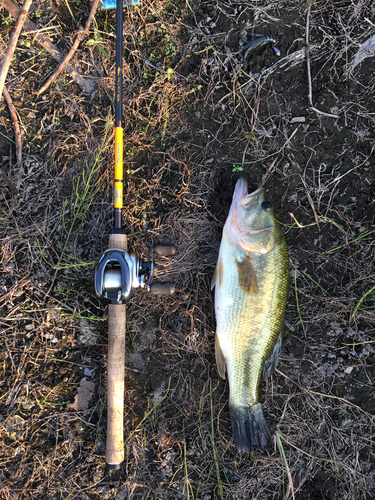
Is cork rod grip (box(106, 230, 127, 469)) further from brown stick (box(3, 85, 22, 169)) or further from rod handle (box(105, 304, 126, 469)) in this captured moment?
brown stick (box(3, 85, 22, 169))

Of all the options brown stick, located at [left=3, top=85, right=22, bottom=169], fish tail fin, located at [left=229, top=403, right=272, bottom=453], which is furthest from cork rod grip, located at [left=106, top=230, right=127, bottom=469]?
brown stick, located at [left=3, top=85, right=22, bottom=169]

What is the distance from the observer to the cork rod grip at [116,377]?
7.85 feet

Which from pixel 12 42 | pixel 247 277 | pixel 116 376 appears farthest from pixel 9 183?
pixel 247 277

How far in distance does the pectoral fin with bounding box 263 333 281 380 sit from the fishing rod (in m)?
1.03

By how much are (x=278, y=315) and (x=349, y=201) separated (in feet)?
4.20

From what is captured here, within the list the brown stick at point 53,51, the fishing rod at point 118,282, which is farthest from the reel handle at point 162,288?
the brown stick at point 53,51

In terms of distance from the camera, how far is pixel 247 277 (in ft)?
8.03

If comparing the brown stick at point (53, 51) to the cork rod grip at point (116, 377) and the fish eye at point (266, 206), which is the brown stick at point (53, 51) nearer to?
the cork rod grip at point (116, 377)

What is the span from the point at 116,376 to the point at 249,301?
4.10ft

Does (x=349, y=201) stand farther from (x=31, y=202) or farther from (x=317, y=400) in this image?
(x=31, y=202)

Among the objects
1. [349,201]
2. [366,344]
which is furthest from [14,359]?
[349,201]

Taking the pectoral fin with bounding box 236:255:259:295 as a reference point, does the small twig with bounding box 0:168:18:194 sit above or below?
above

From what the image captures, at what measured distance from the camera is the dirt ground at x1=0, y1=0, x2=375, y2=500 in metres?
2.70

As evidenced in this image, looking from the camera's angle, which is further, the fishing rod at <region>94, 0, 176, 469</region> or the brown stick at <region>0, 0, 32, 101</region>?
the brown stick at <region>0, 0, 32, 101</region>
